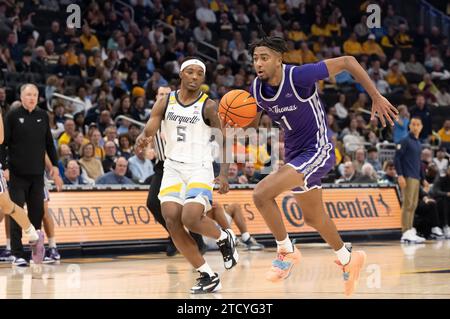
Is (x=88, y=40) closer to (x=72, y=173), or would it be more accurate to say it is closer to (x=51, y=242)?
(x=72, y=173)

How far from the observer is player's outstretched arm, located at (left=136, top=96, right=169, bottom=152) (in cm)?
822

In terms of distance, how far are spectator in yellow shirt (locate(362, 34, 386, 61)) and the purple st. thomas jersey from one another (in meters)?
18.7

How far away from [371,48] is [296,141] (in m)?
19.0

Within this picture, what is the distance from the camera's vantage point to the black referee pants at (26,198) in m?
11.6

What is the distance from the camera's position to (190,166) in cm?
843

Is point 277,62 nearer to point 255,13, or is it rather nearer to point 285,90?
point 285,90

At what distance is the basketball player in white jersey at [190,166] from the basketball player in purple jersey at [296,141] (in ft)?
1.77

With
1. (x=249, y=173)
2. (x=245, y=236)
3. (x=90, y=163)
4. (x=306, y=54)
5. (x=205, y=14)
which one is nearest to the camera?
(x=245, y=236)

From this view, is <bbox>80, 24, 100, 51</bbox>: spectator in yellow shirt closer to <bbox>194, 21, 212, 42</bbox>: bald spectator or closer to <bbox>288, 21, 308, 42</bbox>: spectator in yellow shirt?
<bbox>194, 21, 212, 42</bbox>: bald spectator

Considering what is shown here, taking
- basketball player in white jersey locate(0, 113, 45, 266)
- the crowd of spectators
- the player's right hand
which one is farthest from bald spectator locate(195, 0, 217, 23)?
the player's right hand

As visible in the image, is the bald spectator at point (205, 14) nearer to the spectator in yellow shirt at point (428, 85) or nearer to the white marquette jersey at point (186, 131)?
the spectator in yellow shirt at point (428, 85)

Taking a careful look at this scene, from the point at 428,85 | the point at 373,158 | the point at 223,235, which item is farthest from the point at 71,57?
the point at 223,235

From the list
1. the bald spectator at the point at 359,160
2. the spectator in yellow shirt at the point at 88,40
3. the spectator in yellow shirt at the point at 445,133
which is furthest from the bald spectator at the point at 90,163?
the spectator in yellow shirt at the point at 445,133
